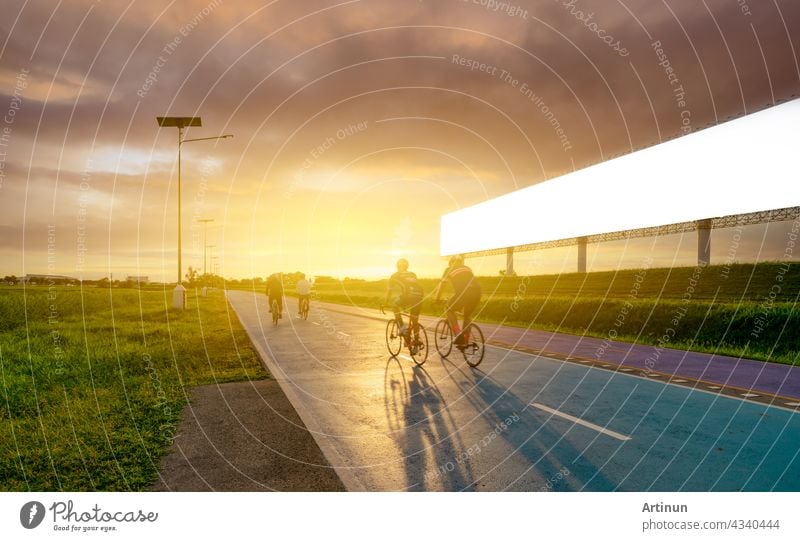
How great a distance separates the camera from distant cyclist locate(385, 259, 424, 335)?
40.4 ft

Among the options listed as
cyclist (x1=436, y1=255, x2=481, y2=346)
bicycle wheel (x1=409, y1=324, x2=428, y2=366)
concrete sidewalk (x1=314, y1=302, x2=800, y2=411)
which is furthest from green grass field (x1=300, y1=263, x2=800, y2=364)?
bicycle wheel (x1=409, y1=324, x2=428, y2=366)

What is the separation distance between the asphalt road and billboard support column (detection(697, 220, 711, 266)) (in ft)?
79.4

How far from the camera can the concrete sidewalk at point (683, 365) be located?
916 centimetres

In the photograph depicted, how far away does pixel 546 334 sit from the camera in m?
20.3

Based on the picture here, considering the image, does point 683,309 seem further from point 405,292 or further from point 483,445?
point 483,445

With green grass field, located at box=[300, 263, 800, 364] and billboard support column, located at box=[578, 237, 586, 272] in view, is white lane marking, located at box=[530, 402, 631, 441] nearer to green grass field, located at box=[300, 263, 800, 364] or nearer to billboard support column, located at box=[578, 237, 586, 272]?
green grass field, located at box=[300, 263, 800, 364]

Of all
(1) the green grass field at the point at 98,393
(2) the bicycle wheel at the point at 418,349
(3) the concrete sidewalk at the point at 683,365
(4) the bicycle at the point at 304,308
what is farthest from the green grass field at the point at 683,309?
(4) the bicycle at the point at 304,308

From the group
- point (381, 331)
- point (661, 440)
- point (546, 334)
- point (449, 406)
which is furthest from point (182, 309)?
point (661, 440)

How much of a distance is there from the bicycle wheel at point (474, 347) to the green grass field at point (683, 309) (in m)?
5.06

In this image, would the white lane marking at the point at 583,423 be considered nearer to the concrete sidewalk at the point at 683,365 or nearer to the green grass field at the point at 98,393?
the concrete sidewalk at the point at 683,365

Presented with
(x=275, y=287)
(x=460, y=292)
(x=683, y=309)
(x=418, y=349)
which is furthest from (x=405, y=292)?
(x=275, y=287)
